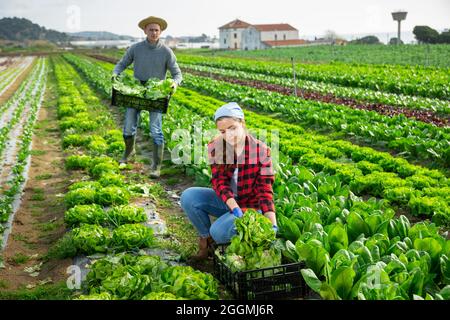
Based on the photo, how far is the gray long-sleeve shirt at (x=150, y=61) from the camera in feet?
25.9

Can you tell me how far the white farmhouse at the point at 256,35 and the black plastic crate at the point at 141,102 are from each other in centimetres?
9202

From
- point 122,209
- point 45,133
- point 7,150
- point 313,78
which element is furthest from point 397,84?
point 122,209

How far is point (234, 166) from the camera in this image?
470 cm

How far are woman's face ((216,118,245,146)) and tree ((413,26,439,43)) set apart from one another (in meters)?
69.3

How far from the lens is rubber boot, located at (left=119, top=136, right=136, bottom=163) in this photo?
866 centimetres

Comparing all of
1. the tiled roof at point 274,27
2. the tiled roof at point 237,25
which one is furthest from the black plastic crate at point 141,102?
the tiled roof at point 237,25

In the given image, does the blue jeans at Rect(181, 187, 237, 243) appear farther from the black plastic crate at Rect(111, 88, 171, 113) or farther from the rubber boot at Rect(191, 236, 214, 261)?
the black plastic crate at Rect(111, 88, 171, 113)

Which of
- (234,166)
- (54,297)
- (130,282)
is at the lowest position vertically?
(54,297)

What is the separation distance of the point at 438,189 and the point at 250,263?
11.7 ft

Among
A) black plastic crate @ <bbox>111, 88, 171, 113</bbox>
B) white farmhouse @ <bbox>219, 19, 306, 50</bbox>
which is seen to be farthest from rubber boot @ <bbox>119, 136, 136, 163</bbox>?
white farmhouse @ <bbox>219, 19, 306, 50</bbox>

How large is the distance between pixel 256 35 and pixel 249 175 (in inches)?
4010

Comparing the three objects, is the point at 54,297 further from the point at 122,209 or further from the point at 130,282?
the point at 122,209

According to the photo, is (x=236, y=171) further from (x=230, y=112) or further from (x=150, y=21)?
(x=150, y=21)

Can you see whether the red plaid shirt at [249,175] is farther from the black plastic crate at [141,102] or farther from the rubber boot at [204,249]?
the black plastic crate at [141,102]
